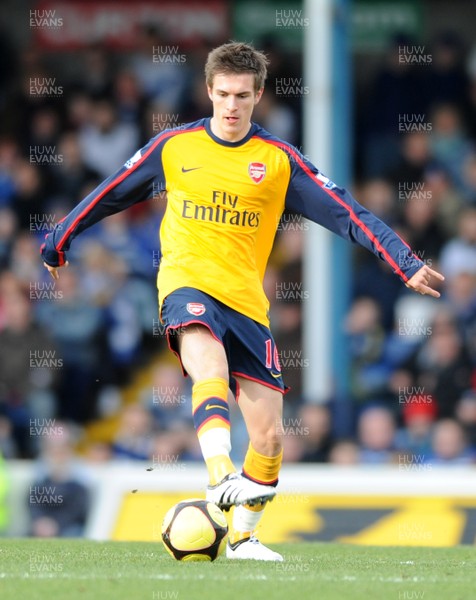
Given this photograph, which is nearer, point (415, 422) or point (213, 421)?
point (213, 421)

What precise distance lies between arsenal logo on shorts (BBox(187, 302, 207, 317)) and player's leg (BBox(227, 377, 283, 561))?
47cm

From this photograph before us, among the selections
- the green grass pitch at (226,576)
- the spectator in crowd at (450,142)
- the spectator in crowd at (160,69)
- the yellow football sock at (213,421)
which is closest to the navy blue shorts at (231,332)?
the yellow football sock at (213,421)

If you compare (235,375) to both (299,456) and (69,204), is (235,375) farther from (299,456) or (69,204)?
(69,204)

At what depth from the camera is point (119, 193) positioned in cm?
661

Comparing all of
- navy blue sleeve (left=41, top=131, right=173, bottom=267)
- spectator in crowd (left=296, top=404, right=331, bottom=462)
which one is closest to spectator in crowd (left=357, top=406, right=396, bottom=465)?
spectator in crowd (left=296, top=404, right=331, bottom=462)

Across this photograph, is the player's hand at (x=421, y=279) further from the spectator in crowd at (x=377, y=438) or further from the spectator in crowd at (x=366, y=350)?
the spectator in crowd at (x=366, y=350)

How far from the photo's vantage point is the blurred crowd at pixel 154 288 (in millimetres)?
10609

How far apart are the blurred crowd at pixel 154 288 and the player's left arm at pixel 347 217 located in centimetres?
386

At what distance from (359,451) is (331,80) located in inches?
133

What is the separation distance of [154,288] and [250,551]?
6.04 metres

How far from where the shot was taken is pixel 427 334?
37.0 feet

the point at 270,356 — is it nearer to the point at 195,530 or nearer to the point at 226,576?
the point at 195,530

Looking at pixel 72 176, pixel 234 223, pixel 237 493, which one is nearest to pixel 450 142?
pixel 72 176

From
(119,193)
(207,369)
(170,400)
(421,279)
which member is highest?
(119,193)
